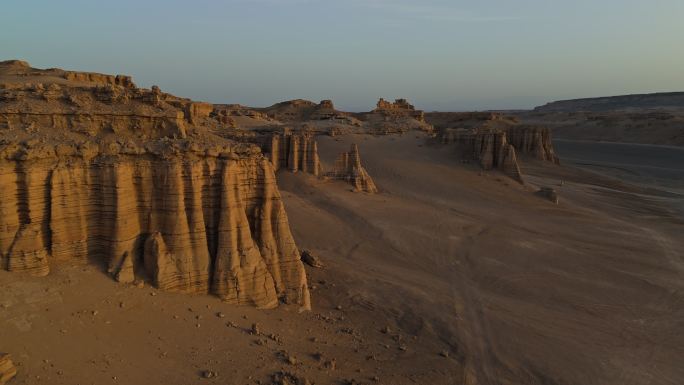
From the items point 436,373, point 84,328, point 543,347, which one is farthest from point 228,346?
point 543,347

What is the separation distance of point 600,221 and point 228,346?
30.3 m

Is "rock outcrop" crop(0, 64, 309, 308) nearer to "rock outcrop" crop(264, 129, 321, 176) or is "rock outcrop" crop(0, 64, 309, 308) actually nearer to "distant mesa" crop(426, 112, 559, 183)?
"rock outcrop" crop(264, 129, 321, 176)

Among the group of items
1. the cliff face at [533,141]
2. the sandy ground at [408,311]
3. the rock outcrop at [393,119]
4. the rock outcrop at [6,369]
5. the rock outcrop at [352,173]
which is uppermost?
the rock outcrop at [393,119]

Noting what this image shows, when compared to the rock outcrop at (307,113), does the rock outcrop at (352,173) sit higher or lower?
lower

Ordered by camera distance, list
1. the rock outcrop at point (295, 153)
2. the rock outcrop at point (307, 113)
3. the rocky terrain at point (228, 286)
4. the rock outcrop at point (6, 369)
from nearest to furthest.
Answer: the rock outcrop at point (6, 369), the rocky terrain at point (228, 286), the rock outcrop at point (295, 153), the rock outcrop at point (307, 113)

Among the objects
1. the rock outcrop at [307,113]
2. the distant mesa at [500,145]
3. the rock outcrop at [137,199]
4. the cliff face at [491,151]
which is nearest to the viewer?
the rock outcrop at [137,199]

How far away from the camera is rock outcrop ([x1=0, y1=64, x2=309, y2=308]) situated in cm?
959

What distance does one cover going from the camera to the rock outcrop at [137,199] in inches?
377

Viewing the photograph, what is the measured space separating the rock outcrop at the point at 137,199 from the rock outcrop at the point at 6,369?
2340 millimetres

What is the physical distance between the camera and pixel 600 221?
105 ft

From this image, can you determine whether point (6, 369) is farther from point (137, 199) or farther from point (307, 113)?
point (307, 113)

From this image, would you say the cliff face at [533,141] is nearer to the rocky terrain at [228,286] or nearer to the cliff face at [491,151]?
the cliff face at [491,151]

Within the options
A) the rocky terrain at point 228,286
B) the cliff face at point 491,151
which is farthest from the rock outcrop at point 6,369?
the cliff face at point 491,151

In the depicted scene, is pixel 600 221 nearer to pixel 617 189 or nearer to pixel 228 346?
pixel 617 189
